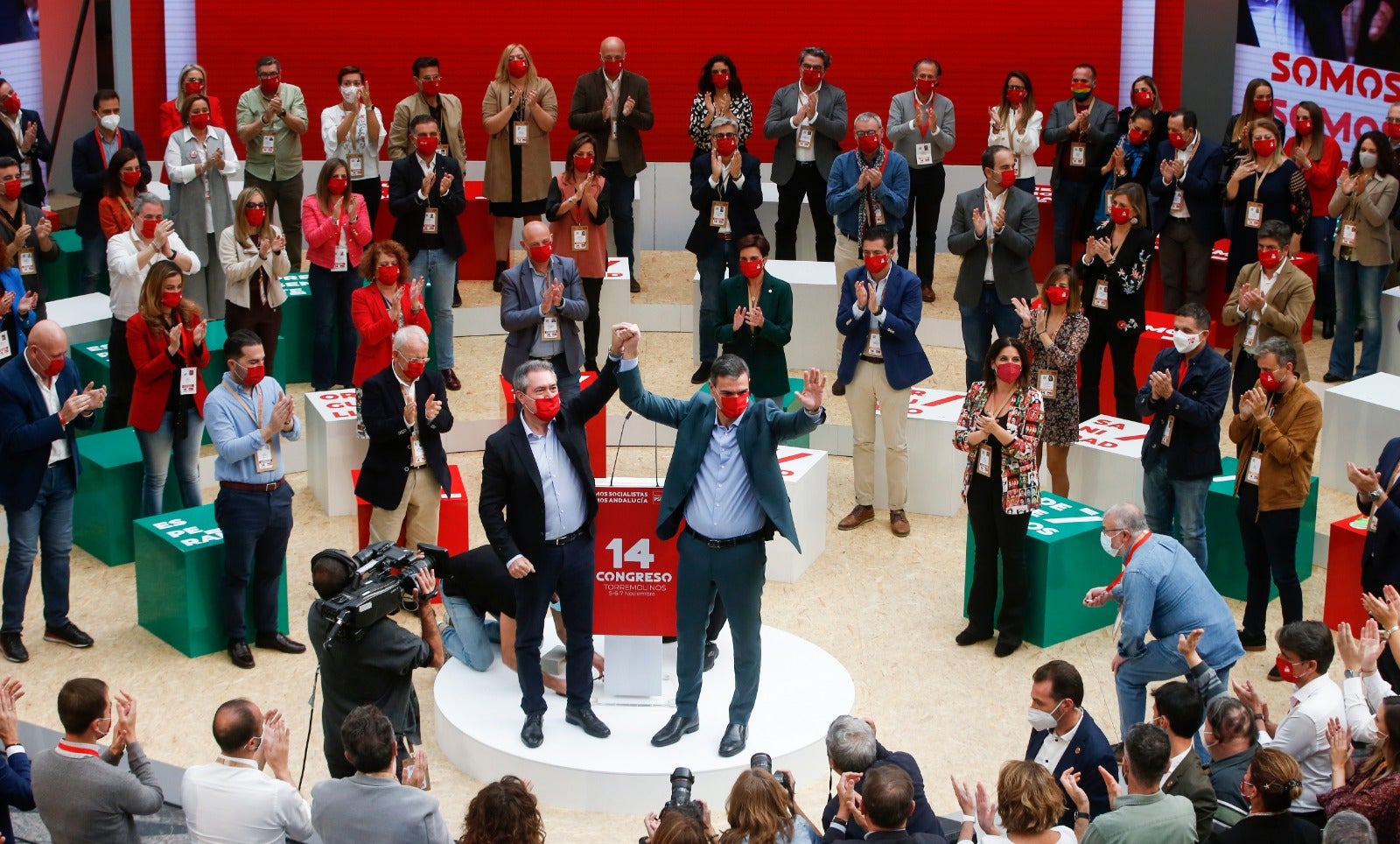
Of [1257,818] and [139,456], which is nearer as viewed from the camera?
[1257,818]

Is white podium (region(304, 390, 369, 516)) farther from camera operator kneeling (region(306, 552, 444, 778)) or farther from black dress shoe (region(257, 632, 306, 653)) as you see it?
camera operator kneeling (region(306, 552, 444, 778))

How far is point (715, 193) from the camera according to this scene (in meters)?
11.4

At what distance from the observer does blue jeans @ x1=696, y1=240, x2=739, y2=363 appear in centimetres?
1148

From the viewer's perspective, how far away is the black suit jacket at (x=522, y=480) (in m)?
6.65

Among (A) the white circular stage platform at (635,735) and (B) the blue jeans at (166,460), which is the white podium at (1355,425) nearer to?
(A) the white circular stage platform at (635,735)

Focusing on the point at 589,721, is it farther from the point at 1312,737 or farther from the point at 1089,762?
the point at 1312,737

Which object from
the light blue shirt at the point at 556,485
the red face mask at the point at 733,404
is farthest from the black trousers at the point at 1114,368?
the light blue shirt at the point at 556,485

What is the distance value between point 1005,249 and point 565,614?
4.48m

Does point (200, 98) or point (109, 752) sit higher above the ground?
point (200, 98)

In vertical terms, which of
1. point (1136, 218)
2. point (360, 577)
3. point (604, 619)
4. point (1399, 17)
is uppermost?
point (1399, 17)

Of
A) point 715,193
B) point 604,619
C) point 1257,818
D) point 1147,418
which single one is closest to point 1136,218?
point 1147,418

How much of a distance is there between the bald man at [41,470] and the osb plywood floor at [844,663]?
0.21 meters

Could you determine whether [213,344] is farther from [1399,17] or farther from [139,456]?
[1399,17]

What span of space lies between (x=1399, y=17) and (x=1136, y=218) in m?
3.80
